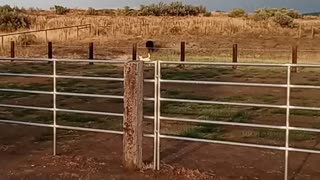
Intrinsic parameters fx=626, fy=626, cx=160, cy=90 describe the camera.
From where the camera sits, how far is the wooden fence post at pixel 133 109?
26.2 ft

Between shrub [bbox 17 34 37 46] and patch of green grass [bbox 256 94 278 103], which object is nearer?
patch of green grass [bbox 256 94 278 103]

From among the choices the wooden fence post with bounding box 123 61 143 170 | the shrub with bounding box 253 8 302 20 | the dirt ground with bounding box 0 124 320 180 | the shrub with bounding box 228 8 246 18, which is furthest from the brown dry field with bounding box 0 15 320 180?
the shrub with bounding box 228 8 246 18

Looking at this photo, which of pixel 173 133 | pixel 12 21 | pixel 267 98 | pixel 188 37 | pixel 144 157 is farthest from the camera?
→ pixel 12 21

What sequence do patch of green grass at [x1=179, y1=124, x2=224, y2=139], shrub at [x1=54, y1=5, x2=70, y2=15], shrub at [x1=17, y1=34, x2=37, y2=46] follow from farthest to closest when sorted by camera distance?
shrub at [x1=54, y1=5, x2=70, y2=15] < shrub at [x1=17, y1=34, x2=37, y2=46] < patch of green grass at [x1=179, y1=124, x2=224, y2=139]

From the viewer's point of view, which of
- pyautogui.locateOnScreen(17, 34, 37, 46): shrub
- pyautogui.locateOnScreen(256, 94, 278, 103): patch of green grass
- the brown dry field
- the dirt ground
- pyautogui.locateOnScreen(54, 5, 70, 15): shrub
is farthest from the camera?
pyautogui.locateOnScreen(54, 5, 70, 15): shrub

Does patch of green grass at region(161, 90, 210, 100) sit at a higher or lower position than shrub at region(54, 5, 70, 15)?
lower

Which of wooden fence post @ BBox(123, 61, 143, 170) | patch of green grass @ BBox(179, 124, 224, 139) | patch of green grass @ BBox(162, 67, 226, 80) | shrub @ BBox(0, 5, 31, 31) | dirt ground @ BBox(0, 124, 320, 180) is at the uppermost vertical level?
shrub @ BBox(0, 5, 31, 31)

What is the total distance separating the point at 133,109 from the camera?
8016mm

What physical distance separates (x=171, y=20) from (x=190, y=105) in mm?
38918

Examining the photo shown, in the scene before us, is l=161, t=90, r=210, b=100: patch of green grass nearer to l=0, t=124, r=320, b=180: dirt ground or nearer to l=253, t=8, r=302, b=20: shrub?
l=0, t=124, r=320, b=180: dirt ground

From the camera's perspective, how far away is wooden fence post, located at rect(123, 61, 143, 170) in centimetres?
799

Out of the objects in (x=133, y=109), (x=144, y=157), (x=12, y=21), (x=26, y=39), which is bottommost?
(x=144, y=157)

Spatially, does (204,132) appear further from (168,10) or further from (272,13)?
(168,10)

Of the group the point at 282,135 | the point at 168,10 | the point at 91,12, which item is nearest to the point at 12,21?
the point at 168,10
